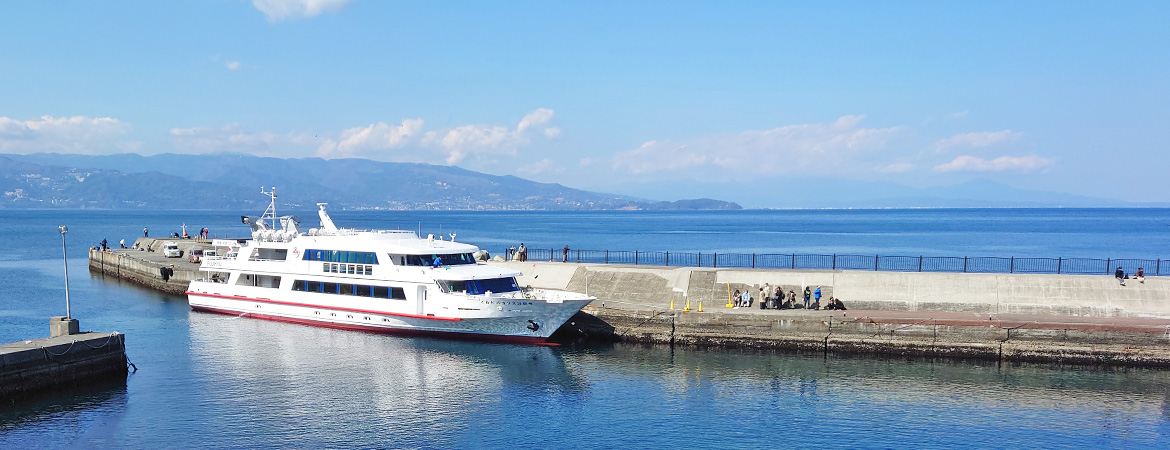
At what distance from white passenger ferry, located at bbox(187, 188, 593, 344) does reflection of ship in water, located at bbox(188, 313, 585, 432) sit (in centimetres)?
85

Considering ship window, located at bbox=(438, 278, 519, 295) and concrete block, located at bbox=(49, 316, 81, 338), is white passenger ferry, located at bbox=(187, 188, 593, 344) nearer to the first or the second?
ship window, located at bbox=(438, 278, 519, 295)

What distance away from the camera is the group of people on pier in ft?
115

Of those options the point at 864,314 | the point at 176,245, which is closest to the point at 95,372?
the point at 864,314

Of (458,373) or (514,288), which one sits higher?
(514,288)

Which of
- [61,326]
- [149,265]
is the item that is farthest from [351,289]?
[149,265]

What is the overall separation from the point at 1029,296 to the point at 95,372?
36200 mm

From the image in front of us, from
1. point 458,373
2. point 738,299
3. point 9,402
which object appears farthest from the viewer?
point 738,299

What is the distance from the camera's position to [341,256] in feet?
127

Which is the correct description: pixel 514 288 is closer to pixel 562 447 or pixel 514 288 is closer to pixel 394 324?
pixel 394 324

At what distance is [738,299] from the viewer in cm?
3625

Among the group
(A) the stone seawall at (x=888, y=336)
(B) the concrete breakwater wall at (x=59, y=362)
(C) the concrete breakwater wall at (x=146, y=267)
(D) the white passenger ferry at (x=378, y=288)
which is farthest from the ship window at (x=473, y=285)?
(C) the concrete breakwater wall at (x=146, y=267)

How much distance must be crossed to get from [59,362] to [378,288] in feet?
44.9

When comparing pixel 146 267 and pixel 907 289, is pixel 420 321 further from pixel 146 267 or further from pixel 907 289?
pixel 146 267

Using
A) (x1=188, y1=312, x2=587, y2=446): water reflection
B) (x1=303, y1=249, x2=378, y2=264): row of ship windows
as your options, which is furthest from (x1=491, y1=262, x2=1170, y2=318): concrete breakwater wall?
(x1=303, y1=249, x2=378, y2=264): row of ship windows
